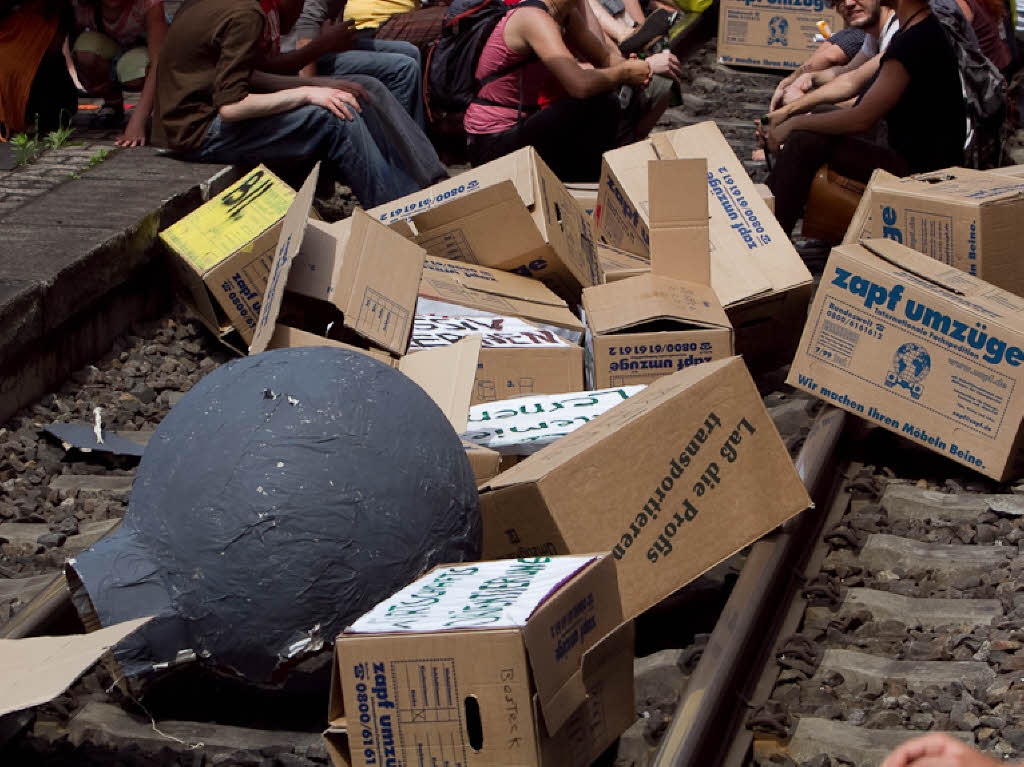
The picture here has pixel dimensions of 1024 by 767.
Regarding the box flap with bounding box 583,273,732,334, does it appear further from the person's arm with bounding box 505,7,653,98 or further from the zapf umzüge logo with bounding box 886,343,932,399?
the person's arm with bounding box 505,7,653,98

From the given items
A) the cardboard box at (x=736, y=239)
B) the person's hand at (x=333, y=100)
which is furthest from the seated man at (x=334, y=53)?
the cardboard box at (x=736, y=239)

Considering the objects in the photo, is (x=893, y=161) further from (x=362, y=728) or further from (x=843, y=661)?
(x=362, y=728)

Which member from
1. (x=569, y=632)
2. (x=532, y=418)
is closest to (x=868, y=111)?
(x=532, y=418)

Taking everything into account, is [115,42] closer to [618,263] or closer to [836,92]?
[618,263]

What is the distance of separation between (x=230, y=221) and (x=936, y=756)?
5008 millimetres

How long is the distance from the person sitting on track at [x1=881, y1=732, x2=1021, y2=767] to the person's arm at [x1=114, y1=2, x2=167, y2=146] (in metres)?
7.05

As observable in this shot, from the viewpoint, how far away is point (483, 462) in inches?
166

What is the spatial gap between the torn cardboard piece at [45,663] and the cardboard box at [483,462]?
127 cm

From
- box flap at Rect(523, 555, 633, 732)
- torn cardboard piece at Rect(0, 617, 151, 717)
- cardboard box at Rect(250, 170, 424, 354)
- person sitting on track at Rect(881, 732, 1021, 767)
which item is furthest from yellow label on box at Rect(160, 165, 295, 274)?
person sitting on track at Rect(881, 732, 1021, 767)

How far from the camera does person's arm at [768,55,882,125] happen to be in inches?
322

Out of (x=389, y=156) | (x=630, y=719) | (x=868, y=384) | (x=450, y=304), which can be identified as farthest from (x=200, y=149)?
(x=630, y=719)

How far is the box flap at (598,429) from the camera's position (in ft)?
12.6

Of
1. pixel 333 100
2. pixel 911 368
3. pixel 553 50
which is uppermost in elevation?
pixel 553 50

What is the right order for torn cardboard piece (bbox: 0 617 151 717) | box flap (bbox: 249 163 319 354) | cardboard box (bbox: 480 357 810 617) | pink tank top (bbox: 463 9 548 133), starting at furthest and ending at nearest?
pink tank top (bbox: 463 9 548 133) → box flap (bbox: 249 163 319 354) → cardboard box (bbox: 480 357 810 617) → torn cardboard piece (bbox: 0 617 151 717)
